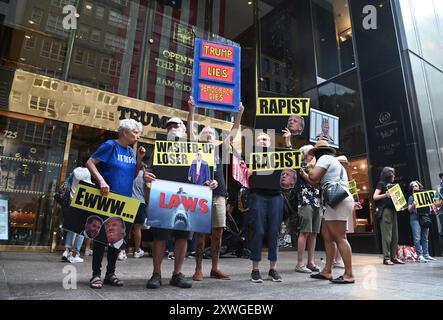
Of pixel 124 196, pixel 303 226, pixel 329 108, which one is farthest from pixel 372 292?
pixel 329 108

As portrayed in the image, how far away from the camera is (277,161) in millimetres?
4230

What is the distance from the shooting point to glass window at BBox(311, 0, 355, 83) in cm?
1222

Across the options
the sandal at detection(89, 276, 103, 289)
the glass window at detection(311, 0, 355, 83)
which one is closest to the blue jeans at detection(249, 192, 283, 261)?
the sandal at detection(89, 276, 103, 289)

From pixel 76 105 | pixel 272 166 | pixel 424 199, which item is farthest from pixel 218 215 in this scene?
pixel 76 105

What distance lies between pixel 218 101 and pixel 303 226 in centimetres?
238

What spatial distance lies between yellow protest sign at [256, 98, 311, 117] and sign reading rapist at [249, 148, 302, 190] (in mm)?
822

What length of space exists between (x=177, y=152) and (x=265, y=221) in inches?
55.3

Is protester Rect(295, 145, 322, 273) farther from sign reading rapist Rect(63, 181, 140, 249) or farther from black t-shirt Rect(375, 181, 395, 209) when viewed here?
sign reading rapist Rect(63, 181, 140, 249)

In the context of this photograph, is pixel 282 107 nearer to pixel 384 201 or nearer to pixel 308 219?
pixel 308 219

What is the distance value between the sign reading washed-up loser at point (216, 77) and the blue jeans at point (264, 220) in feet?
4.91

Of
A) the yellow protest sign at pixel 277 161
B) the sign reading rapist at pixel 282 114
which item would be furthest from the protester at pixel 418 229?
the yellow protest sign at pixel 277 161
